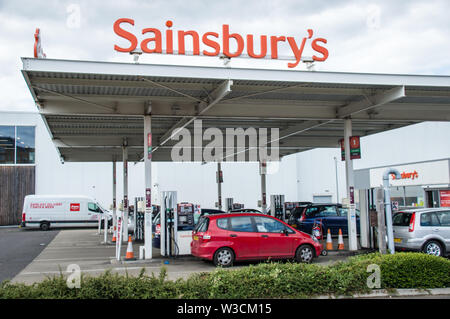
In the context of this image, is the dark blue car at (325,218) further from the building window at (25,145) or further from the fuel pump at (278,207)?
the building window at (25,145)

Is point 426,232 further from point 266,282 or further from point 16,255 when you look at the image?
point 16,255

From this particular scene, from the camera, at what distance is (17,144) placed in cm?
3584

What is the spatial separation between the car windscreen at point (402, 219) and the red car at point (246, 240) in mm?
2653

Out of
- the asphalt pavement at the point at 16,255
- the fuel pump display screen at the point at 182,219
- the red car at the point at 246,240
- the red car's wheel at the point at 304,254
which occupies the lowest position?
the asphalt pavement at the point at 16,255

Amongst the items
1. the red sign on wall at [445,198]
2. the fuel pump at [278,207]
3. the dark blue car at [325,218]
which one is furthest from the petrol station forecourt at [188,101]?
the red sign on wall at [445,198]

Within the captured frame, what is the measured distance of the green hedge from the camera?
23.0ft

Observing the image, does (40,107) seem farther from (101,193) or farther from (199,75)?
(101,193)

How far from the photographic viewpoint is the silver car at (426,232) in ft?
42.0

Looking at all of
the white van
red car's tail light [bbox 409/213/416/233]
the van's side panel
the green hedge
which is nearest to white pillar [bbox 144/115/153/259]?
the green hedge

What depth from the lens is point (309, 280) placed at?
7.94 meters

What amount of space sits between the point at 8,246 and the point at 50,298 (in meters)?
15.2

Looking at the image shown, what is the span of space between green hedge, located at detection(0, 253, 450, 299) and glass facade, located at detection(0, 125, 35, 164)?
30.8 metres

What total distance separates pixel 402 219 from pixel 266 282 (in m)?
7.29

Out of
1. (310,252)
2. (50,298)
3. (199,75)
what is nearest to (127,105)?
(199,75)
